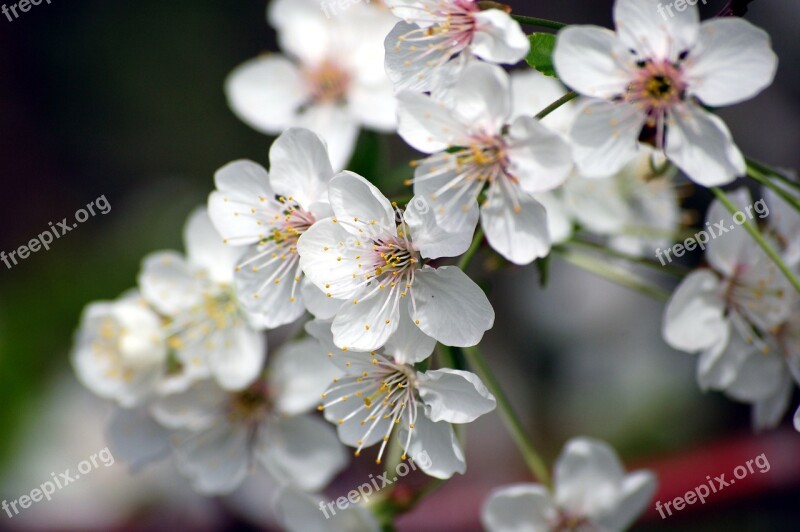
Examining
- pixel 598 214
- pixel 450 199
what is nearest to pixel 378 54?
pixel 598 214

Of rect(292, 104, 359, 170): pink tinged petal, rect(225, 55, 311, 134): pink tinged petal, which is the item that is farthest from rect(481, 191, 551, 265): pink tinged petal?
rect(225, 55, 311, 134): pink tinged petal

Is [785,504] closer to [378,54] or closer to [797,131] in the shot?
[797,131]

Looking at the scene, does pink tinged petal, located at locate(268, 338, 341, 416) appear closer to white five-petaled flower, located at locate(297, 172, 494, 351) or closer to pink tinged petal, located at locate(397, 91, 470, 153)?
white five-petaled flower, located at locate(297, 172, 494, 351)

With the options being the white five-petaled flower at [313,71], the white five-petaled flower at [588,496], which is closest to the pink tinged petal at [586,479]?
the white five-petaled flower at [588,496]

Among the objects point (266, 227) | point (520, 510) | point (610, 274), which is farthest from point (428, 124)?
point (520, 510)

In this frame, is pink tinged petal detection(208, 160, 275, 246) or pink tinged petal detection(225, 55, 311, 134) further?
pink tinged petal detection(225, 55, 311, 134)

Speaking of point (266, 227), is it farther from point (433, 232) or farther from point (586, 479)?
point (586, 479)
